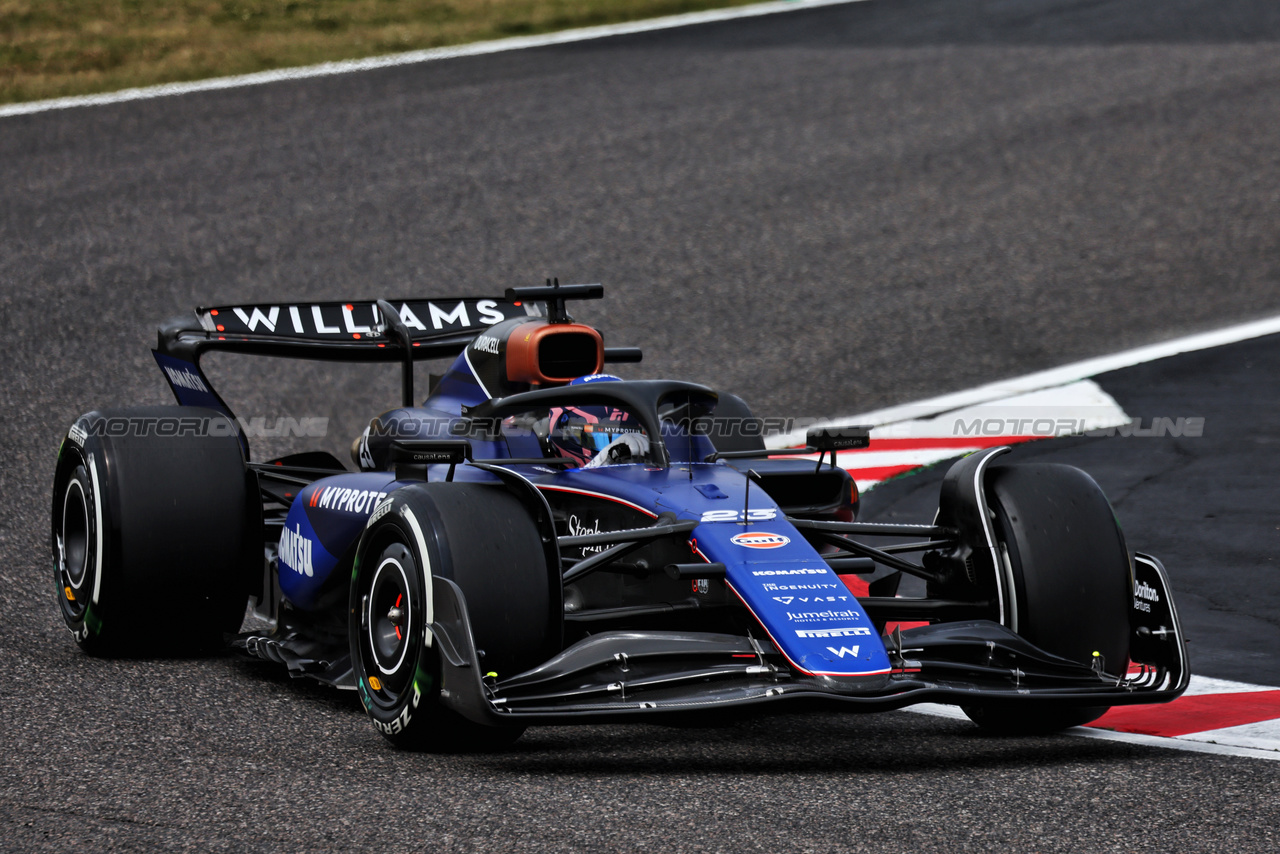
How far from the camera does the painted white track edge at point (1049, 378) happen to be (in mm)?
9680

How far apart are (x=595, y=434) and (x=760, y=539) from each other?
39.3 inches

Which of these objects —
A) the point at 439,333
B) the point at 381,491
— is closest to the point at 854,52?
the point at 439,333

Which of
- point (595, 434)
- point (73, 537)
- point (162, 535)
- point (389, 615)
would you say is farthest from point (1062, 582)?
point (73, 537)

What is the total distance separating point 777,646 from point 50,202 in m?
10.4

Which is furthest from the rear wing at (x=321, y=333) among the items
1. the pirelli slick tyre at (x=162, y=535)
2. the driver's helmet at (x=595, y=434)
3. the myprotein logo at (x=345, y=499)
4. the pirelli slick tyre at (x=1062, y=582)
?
the pirelli slick tyre at (x=1062, y=582)

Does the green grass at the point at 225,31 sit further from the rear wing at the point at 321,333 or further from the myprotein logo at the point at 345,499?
the myprotein logo at the point at 345,499

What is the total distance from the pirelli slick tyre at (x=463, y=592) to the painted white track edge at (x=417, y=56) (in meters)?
11.9

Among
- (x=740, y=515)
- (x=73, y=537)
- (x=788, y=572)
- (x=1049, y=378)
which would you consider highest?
(x=740, y=515)

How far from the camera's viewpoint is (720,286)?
40.4 ft

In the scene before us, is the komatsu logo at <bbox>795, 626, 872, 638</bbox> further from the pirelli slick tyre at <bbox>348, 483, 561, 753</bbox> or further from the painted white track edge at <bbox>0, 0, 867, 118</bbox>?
the painted white track edge at <bbox>0, 0, 867, 118</bbox>

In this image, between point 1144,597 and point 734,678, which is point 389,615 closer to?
point 734,678

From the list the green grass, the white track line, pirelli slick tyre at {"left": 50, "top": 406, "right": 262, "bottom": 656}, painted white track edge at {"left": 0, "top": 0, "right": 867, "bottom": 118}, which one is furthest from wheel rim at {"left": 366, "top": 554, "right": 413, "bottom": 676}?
the green grass

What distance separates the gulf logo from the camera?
490 centimetres

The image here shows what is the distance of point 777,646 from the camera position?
15.2 ft
